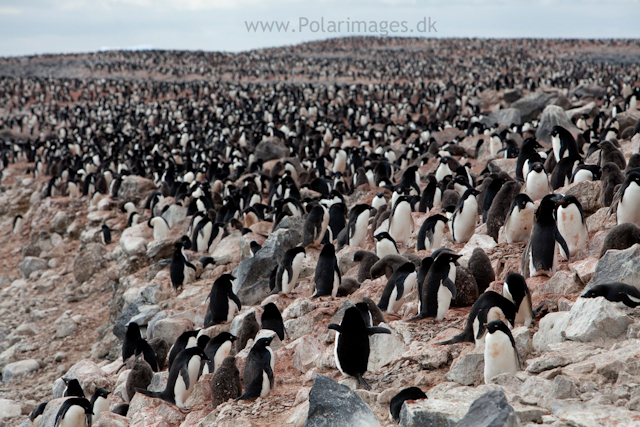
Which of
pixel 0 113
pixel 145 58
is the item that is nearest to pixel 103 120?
pixel 0 113

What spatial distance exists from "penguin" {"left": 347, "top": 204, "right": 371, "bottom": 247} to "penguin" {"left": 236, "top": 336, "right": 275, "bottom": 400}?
13.3 feet

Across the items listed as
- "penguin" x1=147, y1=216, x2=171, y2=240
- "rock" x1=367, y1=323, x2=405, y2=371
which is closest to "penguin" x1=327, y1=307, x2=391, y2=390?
"rock" x1=367, y1=323, x2=405, y2=371

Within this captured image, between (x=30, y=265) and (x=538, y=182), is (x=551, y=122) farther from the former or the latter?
(x=30, y=265)

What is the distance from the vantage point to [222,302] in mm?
7848

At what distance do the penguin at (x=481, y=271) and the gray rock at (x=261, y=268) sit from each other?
3763mm

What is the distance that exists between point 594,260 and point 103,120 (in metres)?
31.6

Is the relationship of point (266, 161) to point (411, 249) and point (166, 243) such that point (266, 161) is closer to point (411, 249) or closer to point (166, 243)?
point (166, 243)

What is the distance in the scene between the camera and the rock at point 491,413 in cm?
293

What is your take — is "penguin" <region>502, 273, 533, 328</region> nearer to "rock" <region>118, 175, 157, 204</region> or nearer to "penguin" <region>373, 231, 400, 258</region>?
"penguin" <region>373, 231, 400, 258</region>

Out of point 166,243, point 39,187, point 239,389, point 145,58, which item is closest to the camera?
point 239,389

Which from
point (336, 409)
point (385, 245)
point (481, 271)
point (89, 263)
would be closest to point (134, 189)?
point (89, 263)

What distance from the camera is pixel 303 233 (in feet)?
32.0

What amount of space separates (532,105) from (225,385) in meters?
21.4

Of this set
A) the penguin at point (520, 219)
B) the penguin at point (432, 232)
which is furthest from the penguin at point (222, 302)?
the penguin at point (520, 219)
